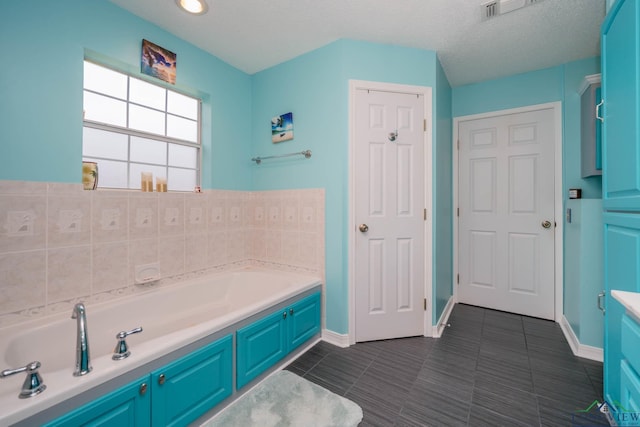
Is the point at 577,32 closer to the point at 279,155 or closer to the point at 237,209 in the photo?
the point at 279,155

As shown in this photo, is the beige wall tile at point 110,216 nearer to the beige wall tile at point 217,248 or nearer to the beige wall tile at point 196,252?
the beige wall tile at point 196,252

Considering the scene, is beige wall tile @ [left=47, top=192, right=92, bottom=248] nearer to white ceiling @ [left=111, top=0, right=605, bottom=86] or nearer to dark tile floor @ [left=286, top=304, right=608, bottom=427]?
white ceiling @ [left=111, top=0, right=605, bottom=86]

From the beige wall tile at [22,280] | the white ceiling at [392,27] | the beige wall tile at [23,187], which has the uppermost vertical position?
the white ceiling at [392,27]

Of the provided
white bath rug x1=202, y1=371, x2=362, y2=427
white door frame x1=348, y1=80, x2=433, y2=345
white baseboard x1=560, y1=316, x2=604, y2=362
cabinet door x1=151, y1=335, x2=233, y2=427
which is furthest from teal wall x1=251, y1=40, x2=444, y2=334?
white baseboard x1=560, y1=316, x2=604, y2=362

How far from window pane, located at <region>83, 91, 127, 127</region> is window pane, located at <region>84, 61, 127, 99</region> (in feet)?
0.17

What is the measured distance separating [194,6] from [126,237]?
1.68 m

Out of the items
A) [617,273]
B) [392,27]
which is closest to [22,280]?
[392,27]

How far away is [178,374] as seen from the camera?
1.25 m

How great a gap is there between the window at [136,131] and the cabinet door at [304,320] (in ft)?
4.90

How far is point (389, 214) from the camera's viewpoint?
2271mm

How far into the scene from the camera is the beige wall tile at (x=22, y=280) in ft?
4.52

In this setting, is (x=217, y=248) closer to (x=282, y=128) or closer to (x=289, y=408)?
(x=282, y=128)

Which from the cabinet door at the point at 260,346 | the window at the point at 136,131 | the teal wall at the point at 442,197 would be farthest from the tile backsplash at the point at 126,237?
the teal wall at the point at 442,197

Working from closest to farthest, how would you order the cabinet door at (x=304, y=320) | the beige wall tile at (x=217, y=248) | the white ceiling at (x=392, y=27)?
Answer: the white ceiling at (x=392, y=27)
the cabinet door at (x=304, y=320)
the beige wall tile at (x=217, y=248)
